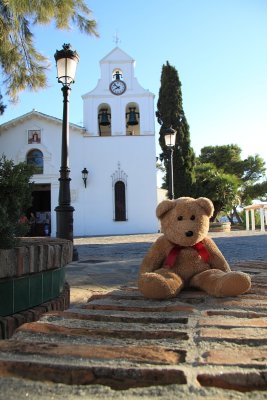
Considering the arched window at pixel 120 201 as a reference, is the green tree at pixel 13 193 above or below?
below

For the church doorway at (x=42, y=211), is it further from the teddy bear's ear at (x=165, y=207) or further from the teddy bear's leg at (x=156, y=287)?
the teddy bear's leg at (x=156, y=287)

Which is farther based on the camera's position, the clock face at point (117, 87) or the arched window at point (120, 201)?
the clock face at point (117, 87)

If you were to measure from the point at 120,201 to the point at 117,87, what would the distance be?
6488mm

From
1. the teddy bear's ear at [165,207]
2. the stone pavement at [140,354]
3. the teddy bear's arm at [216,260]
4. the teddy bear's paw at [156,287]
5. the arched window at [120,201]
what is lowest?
the stone pavement at [140,354]

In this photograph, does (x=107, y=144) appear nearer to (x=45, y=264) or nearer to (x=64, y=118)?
(x=64, y=118)

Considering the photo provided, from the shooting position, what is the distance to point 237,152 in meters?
41.0

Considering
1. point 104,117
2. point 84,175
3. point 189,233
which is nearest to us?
point 189,233

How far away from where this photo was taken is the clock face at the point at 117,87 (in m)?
22.0

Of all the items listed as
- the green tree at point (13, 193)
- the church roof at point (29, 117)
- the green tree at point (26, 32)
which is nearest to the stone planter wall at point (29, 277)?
the green tree at point (13, 193)

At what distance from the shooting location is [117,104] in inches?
862

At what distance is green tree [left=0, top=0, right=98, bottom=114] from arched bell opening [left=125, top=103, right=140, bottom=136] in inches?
562

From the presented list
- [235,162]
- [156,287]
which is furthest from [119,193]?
[235,162]

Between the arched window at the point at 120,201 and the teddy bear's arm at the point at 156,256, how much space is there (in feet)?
62.6

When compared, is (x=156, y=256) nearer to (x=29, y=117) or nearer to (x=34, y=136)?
(x=34, y=136)
